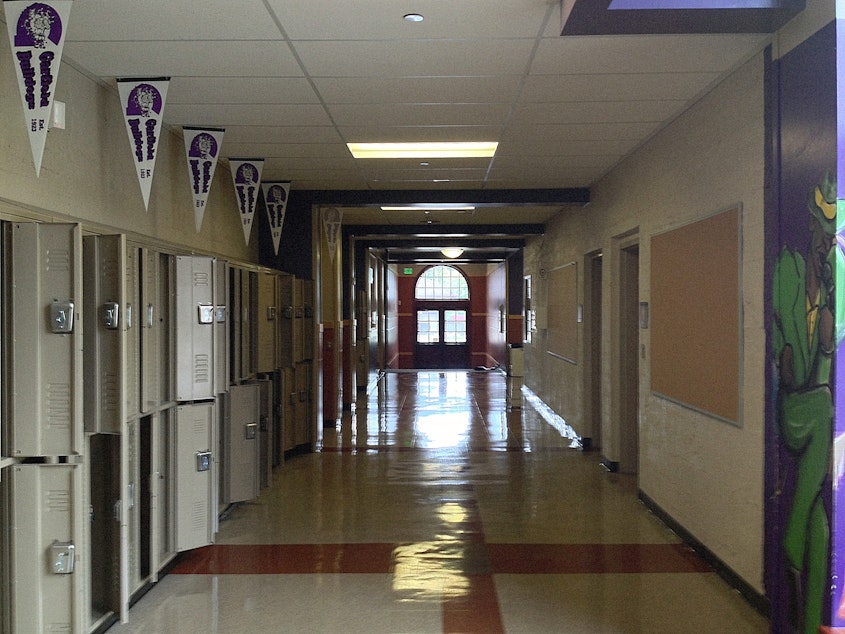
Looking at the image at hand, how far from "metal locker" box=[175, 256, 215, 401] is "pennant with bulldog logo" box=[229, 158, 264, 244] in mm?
1943

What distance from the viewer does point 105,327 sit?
3572mm

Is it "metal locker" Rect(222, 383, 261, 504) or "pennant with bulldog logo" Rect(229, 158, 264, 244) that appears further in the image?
"pennant with bulldog logo" Rect(229, 158, 264, 244)

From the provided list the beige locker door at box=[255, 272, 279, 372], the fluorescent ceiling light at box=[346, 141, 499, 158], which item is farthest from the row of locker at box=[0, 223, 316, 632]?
the fluorescent ceiling light at box=[346, 141, 499, 158]

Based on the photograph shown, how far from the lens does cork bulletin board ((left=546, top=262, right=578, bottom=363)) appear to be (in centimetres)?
912

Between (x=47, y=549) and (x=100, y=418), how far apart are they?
0.59 metres

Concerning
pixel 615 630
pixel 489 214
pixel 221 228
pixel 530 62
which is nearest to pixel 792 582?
pixel 615 630

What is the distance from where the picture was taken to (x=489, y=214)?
35.3ft

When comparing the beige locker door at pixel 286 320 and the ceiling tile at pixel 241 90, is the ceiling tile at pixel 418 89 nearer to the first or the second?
the ceiling tile at pixel 241 90

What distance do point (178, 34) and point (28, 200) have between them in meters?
1.03

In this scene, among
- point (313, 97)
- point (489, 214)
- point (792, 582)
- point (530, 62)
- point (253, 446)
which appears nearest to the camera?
point (792, 582)

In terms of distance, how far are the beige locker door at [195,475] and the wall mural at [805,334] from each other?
312 cm

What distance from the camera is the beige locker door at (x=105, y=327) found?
3.54 metres

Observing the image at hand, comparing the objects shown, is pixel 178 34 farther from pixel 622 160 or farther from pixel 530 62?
pixel 622 160

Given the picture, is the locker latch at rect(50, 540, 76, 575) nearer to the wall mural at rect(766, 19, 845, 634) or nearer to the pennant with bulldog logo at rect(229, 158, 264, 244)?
the wall mural at rect(766, 19, 845, 634)
